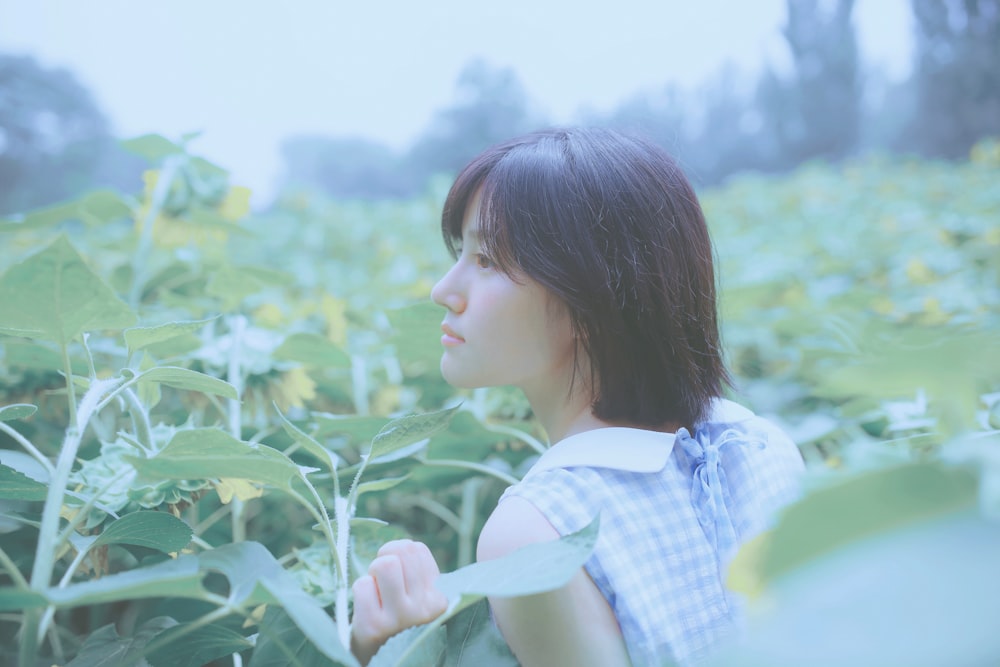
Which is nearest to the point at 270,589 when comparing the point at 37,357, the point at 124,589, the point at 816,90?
the point at 124,589

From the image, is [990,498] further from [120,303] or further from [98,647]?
[98,647]

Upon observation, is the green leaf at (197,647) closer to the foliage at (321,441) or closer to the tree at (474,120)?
the foliage at (321,441)

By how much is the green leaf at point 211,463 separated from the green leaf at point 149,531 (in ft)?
0.20

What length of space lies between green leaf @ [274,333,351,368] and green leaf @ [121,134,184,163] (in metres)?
0.39

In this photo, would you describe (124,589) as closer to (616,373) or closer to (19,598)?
(19,598)

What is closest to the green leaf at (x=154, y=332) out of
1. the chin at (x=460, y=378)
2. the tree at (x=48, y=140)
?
the chin at (x=460, y=378)

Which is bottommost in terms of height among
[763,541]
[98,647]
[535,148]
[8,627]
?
[8,627]

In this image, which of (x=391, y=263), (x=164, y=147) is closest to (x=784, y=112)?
(x=391, y=263)

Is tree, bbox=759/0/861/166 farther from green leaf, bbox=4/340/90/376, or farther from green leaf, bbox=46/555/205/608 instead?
green leaf, bbox=46/555/205/608

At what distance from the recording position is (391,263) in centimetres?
205

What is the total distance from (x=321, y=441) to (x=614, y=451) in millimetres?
360

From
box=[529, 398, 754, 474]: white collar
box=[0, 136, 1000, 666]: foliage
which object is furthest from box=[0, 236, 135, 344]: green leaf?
box=[529, 398, 754, 474]: white collar

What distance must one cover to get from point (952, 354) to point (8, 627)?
84 cm

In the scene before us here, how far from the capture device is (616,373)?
2.12 feet
